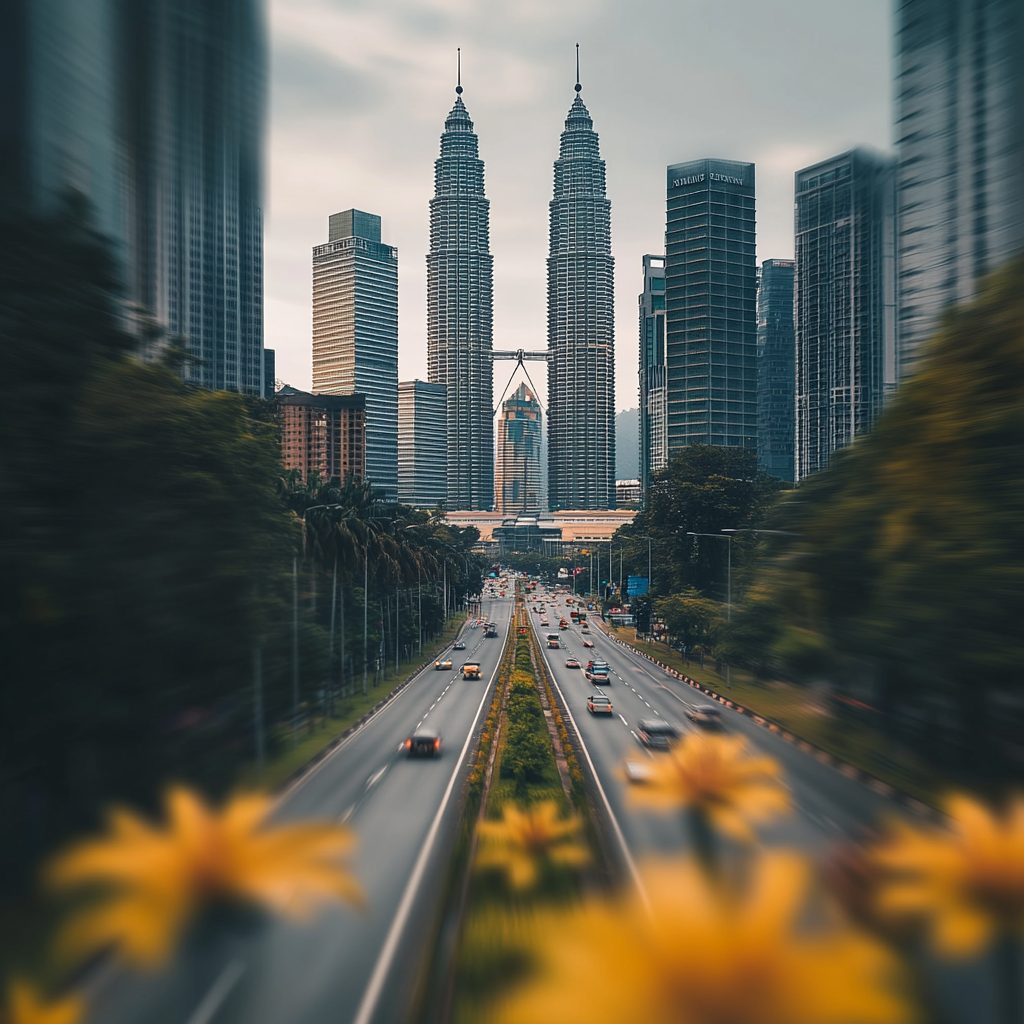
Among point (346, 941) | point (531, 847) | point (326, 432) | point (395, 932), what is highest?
point (326, 432)

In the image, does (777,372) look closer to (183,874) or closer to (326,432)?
(326,432)

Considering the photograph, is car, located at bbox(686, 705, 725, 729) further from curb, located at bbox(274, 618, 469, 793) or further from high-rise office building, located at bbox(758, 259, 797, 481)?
high-rise office building, located at bbox(758, 259, 797, 481)

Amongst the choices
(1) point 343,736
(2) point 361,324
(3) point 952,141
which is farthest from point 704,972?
(2) point 361,324

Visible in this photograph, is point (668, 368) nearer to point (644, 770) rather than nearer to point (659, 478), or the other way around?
point (659, 478)

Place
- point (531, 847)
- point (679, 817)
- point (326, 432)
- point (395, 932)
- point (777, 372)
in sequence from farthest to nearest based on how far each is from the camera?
point (777, 372), point (326, 432), point (395, 932), point (531, 847), point (679, 817)

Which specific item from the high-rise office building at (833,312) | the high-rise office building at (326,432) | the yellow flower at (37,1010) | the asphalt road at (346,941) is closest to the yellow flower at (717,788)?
the asphalt road at (346,941)
